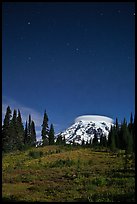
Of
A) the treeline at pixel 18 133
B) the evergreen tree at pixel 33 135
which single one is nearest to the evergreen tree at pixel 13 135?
the treeline at pixel 18 133

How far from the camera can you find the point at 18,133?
7150 centimetres

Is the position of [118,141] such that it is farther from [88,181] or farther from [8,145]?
[88,181]

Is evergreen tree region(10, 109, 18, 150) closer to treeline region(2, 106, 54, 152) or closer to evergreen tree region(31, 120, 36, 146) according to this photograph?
treeline region(2, 106, 54, 152)

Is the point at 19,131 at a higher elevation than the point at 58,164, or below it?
higher

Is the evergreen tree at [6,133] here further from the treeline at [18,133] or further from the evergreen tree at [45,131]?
the evergreen tree at [45,131]

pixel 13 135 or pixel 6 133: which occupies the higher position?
pixel 6 133

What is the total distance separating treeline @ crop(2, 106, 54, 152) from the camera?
64.1m

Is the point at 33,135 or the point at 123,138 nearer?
the point at 123,138

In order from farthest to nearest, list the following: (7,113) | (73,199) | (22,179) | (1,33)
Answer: (7,113), (22,179), (73,199), (1,33)

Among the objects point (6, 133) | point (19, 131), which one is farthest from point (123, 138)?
point (19, 131)

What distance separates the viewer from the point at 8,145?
6544 centimetres

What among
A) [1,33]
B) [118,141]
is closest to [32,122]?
[118,141]

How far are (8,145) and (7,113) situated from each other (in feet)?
23.5

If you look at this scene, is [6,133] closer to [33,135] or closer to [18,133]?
[18,133]
